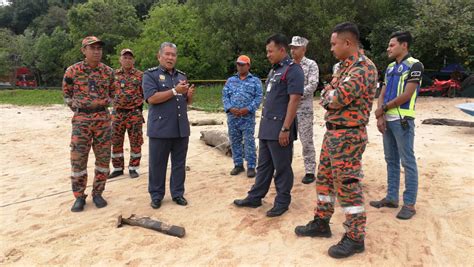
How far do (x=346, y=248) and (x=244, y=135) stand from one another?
2.82 meters

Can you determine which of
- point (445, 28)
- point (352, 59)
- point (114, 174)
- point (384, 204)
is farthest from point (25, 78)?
point (352, 59)

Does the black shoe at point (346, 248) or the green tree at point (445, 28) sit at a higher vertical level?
the green tree at point (445, 28)

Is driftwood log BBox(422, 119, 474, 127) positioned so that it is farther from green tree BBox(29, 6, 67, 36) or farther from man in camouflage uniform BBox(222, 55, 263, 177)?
green tree BBox(29, 6, 67, 36)

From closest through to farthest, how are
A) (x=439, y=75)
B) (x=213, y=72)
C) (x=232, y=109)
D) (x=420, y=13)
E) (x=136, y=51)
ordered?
(x=232, y=109) → (x=420, y=13) → (x=439, y=75) → (x=136, y=51) → (x=213, y=72)

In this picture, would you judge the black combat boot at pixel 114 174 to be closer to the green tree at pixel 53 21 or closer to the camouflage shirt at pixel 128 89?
the camouflage shirt at pixel 128 89

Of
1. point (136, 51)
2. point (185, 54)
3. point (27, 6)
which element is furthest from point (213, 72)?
point (27, 6)

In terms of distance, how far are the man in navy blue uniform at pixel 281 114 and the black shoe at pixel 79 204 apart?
2.16 metres

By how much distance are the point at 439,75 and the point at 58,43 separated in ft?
110

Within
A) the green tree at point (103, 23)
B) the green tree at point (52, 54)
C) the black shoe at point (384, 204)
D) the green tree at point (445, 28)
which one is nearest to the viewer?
the black shoe at point (384, 204)

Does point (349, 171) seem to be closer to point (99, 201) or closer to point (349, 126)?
point (349, 126)

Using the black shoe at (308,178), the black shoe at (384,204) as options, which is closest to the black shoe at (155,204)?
the black shoe at (308,178)

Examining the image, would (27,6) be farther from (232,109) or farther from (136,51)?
(232,109)

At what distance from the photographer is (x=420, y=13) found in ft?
49.8

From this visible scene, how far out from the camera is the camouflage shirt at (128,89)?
18.4 ft
